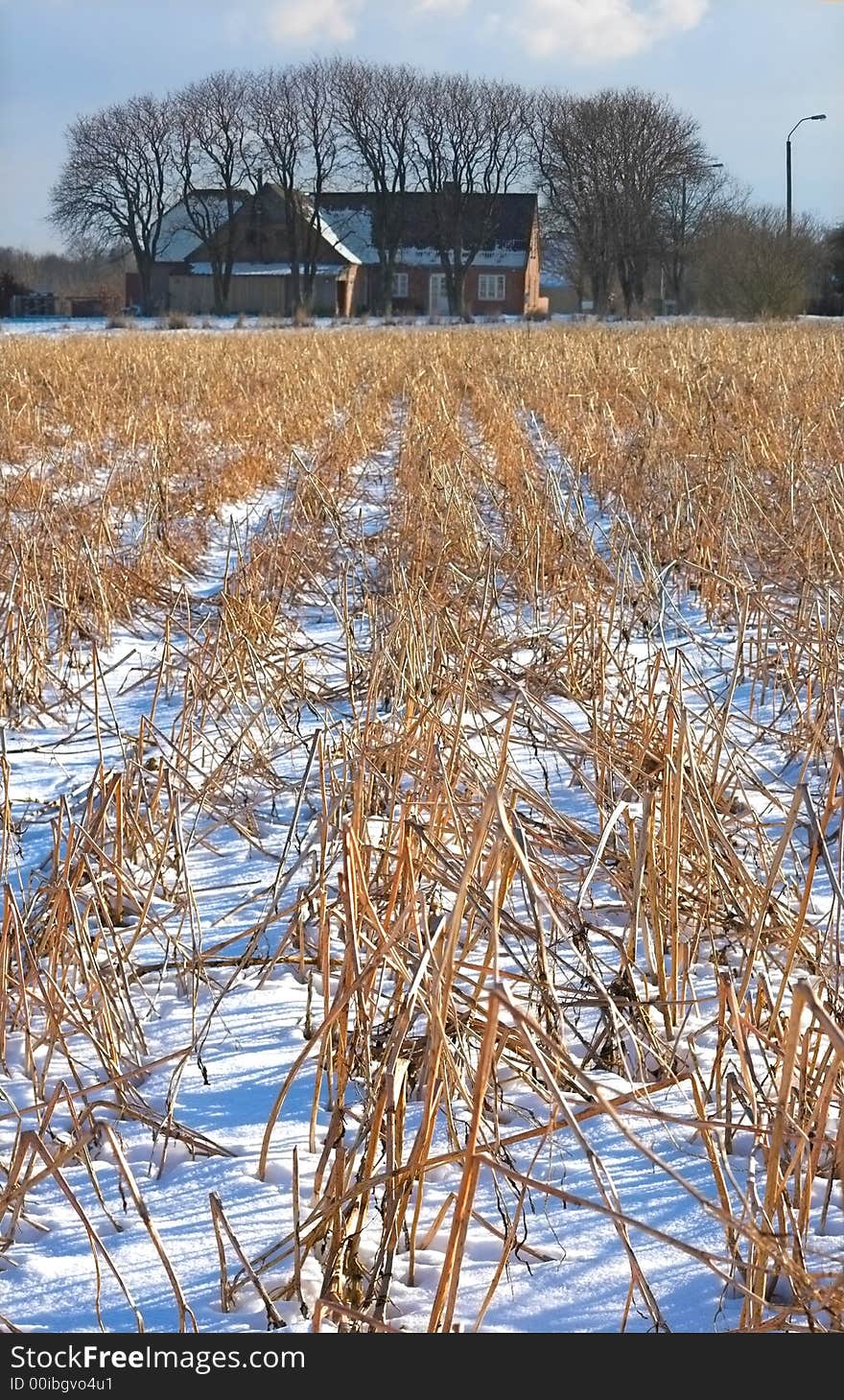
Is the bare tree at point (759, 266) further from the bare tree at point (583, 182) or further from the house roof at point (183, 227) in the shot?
the house roof at point (183, 227)

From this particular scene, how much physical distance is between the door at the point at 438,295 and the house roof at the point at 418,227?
689 millimetres

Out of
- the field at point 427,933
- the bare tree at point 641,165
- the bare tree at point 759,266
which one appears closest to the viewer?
the field at point 427,933

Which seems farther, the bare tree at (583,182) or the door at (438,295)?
the door at (438,295)

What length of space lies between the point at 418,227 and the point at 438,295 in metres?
2.81

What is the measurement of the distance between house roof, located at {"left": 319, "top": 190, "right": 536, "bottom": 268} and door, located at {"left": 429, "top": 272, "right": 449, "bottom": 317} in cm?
69

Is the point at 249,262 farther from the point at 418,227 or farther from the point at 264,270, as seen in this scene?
the point at 418,227

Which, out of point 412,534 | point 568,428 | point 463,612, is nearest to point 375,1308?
point 463,612

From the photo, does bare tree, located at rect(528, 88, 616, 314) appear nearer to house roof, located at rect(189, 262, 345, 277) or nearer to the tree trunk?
house roof, located at rect(189, 262, 345, 277)

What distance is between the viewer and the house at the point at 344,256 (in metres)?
53.6

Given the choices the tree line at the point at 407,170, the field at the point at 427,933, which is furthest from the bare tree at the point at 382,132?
the field at the point at 427,933

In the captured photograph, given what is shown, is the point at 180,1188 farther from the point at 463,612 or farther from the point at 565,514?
the point at 565,514

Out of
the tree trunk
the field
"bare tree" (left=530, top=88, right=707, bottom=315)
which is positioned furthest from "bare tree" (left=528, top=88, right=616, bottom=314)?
the field

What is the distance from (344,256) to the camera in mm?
54250
